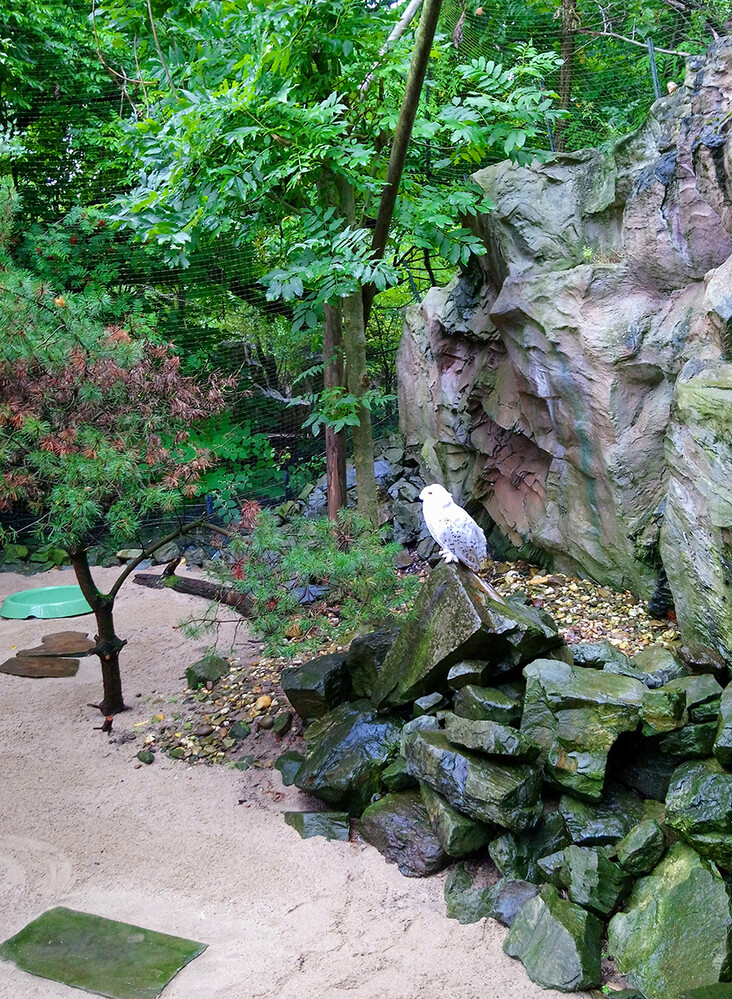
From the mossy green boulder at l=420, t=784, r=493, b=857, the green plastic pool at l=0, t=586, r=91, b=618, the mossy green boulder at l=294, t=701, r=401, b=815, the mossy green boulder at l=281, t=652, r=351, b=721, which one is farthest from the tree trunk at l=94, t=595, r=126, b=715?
the mossy green boulder at l=420, t=784, r=493, b=857

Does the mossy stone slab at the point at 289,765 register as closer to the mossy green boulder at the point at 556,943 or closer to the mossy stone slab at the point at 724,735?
the mossy green boulder at the point at 556,943

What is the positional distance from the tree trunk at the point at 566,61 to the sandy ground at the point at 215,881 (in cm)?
618

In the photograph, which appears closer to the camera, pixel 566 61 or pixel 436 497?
pixel 436 497

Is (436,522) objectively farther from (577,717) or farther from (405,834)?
(405,834)

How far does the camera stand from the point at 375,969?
8.86ft

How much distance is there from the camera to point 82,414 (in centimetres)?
392

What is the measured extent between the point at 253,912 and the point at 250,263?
6.58 metres

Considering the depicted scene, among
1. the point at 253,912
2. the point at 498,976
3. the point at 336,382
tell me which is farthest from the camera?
the point at 336,382

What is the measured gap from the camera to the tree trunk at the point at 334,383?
17.0 ft

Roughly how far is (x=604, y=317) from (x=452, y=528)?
189 centimetres

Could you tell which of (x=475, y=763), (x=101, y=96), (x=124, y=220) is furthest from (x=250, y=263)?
(x=475, y=763)

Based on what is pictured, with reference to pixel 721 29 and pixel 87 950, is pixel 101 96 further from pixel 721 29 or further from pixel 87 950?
pixel 87 950

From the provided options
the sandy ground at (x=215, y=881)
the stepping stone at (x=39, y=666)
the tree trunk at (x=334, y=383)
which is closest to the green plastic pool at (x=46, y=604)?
the stepping stone at (x=39, y=666)

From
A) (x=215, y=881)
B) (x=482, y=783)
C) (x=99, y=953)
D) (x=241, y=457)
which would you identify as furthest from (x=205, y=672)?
(x=241, y=457)
